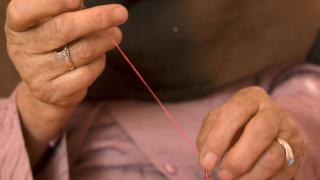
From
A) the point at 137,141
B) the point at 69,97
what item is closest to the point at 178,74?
the point at 137,141

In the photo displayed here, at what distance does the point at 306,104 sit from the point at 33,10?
50cm

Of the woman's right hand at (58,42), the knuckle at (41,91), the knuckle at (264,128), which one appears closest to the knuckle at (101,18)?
the woman's right hand at (58,42)

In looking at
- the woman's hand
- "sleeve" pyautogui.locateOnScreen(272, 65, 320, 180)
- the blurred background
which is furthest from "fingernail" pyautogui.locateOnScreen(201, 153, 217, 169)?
the blurred background

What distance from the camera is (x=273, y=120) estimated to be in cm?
60

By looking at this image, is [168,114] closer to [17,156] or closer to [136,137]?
[136,137]

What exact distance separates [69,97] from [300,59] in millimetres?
469

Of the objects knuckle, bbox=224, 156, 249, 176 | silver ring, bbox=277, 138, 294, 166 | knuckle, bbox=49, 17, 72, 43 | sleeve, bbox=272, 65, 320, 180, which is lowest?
sleeve, bbox=272, 65, 320, 180

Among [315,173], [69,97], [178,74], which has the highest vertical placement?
[69,97]

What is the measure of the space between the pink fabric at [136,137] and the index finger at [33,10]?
8.2 inches

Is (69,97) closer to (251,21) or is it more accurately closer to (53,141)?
(53,141)

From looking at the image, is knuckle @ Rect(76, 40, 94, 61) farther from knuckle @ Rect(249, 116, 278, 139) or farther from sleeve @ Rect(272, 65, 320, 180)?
sleeve @ Rect(272, 65, 320, 180)

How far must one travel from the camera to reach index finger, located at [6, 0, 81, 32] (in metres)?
0.55

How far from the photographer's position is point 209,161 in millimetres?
563

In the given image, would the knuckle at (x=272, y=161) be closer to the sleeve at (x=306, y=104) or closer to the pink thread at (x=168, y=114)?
the sleeve at (x=306, y=104)
